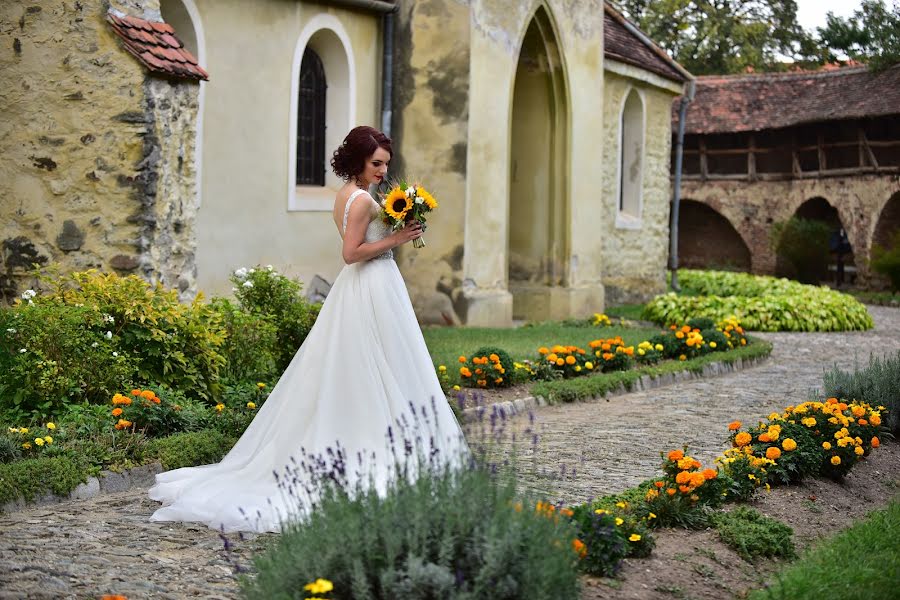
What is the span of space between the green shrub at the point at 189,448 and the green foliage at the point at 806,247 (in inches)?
1091

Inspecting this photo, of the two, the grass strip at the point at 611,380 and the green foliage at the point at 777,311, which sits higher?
the green foliage at the point at 777,311

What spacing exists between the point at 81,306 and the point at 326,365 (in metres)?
2.54

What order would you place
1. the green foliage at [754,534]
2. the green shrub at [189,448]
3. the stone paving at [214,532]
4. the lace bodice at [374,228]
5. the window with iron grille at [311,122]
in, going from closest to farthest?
1. the stone paving at [214,532]
2. the green foliage at [754,534]
3. the lace bodice at [374,228]
4. the green shrub at [189,448]
5. the window with iron grille at [311,122]

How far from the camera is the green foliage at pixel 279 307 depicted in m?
9.25

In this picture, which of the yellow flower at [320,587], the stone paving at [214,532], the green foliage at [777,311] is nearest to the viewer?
the yellow flower at [320,587]

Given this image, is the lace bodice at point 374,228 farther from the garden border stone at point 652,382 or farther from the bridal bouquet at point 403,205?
the garden border stone at point 652,382

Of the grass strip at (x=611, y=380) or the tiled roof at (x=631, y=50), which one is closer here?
the grass strip at (x=611, y=380)

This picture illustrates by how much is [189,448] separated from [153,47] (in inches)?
153

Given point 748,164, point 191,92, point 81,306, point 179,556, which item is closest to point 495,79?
point 191,92

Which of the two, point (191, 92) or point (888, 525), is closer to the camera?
point (888, 525)

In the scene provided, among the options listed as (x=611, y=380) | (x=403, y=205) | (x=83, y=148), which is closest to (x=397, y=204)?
(x=403, y=205)

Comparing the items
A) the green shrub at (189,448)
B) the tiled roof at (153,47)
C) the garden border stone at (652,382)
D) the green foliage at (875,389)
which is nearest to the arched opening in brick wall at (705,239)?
the garden border stone at (652,382)

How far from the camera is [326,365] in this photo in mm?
5977

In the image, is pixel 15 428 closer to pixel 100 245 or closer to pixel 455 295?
pixel 100 245
